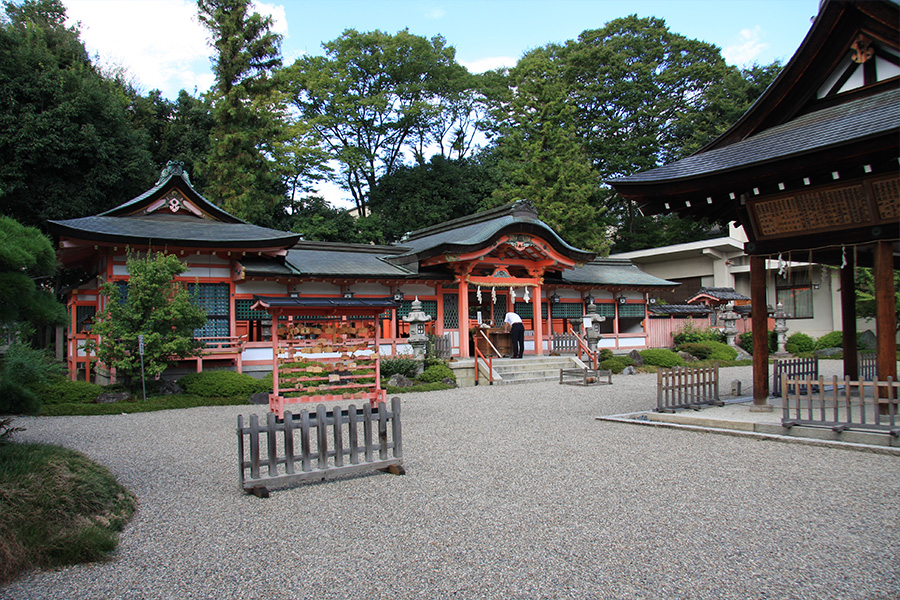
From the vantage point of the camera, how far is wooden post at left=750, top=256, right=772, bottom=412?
374 inches

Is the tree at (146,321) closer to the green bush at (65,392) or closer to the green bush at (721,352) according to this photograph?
the green bush at (65,392)

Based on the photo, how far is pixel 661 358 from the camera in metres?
20.1

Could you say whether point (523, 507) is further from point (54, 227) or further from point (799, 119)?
point (54, 227)

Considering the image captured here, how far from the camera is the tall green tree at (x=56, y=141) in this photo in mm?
19922

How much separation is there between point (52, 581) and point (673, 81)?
3854cm

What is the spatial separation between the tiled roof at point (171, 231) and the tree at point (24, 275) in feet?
32.2

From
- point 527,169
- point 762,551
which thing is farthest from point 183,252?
point 527,169

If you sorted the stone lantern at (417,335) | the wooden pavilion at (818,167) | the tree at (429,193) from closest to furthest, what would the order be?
the wooden pavilion at (818,167) → the stone lantern at (417,335) → the tree at (429,193)

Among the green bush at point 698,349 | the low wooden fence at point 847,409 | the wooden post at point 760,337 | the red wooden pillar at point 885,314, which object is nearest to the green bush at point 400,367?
the wooden post at point 760,337

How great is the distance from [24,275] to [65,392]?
368 inches

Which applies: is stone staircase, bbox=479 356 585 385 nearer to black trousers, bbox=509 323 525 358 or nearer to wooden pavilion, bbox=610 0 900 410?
black trousers, bbox=509 323 525 358

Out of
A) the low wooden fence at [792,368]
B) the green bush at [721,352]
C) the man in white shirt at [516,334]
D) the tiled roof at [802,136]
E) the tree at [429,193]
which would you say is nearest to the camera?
the tiled roof at [802,136]

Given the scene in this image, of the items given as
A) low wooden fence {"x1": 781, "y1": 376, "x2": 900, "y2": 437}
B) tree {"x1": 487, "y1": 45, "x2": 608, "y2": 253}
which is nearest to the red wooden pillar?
low wooden fence {"x1": 781, "y1": 376, "x2": 900, "y2": 437}

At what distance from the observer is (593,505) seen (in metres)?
5.27
